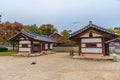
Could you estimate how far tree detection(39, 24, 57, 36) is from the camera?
50062mm

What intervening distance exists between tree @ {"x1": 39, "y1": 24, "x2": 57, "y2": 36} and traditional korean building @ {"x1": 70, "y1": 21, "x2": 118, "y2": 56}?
30.3 meters

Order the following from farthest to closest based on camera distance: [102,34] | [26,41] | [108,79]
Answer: [26,41] → [102,34] → [108,79]

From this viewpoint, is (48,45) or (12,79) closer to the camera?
(12,79)

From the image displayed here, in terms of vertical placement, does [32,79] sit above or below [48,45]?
below

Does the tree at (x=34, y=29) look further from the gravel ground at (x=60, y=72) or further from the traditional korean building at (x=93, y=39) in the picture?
the gravel ground at (x=60, y=72)

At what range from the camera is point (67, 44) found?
38.7m

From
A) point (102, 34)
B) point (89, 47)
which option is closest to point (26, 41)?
Result: point (89, 47)

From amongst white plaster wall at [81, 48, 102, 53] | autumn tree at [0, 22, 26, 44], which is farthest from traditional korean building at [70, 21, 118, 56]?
autumn tree at [0, 22, 26, 44]

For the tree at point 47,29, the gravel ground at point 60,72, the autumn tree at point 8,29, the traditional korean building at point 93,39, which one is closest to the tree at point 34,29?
the tree at point 47,29

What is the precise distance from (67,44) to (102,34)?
65.3 ft

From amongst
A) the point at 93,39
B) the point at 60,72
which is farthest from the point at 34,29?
the point at 60,72

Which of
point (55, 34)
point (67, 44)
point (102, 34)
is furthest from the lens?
point (55, 34)

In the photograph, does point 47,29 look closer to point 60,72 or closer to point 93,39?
point 93,39

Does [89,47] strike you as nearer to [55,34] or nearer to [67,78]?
[67,78]
